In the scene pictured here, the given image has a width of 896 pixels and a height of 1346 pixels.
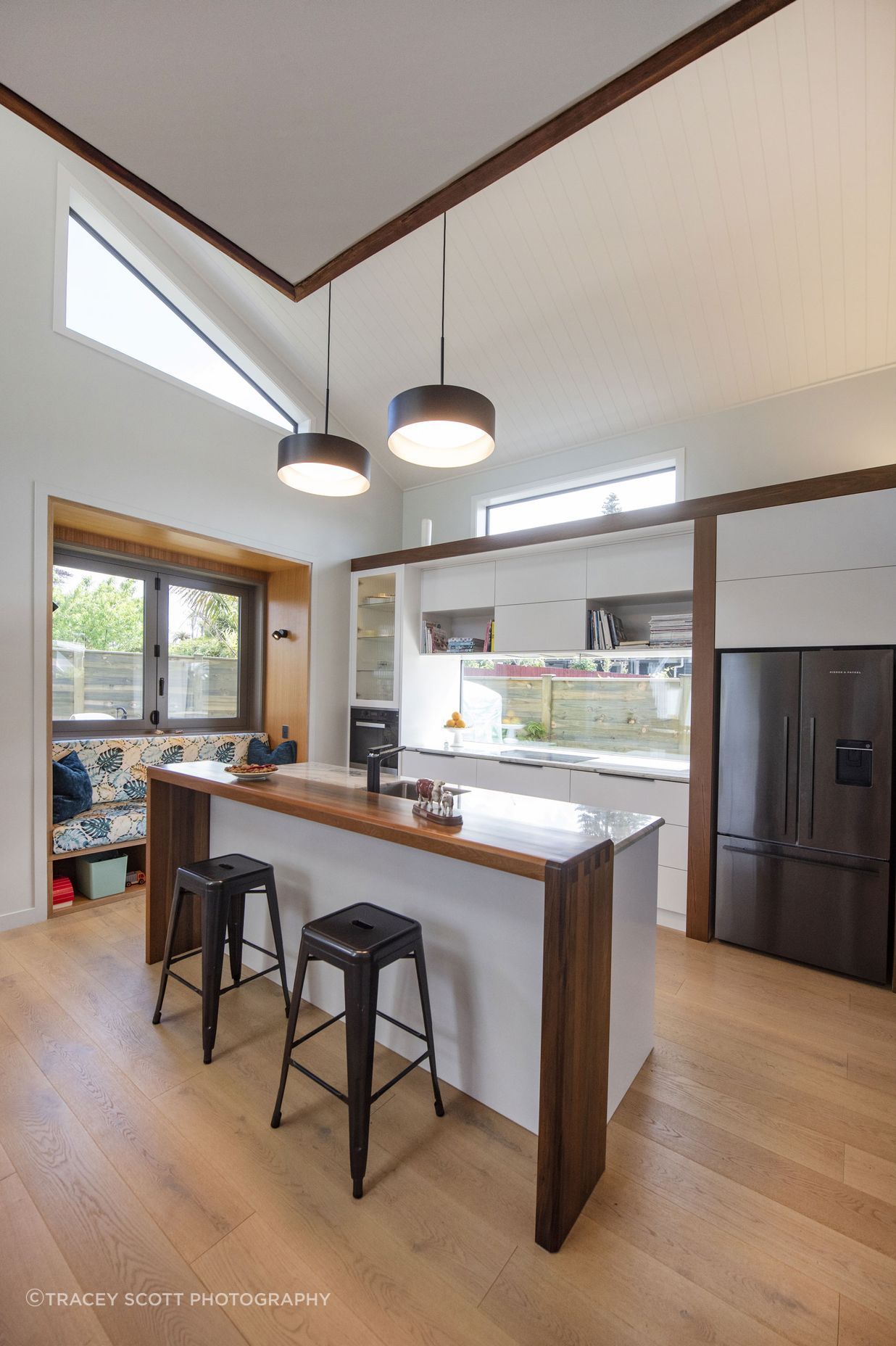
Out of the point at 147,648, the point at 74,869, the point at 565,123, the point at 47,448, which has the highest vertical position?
the point at 565,123

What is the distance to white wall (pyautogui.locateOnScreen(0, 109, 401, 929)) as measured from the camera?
307cm

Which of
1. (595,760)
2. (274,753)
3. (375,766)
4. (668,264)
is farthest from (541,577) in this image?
(274,753)

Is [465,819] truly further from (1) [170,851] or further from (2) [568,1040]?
(1) [170,851]

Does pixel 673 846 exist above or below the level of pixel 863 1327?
above

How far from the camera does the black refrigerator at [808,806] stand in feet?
8.86

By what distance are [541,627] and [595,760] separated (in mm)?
986

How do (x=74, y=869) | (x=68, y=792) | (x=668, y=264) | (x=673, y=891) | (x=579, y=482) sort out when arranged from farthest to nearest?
1. (x=579, y=482)
2. (x=74, y=869)
3. (x=68, y=792)
4. (x=673, y=891)
5. (x=668, y=264)

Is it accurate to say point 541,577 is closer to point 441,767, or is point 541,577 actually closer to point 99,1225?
point 441,767

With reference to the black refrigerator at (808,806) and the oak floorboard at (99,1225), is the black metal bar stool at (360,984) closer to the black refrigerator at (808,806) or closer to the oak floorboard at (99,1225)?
the oak floorboard at (99,1225)

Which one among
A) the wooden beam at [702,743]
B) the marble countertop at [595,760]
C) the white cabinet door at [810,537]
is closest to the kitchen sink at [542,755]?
the marble countertop at [595,760]

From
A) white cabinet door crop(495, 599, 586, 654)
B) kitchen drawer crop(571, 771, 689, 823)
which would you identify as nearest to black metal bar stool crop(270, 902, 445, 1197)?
kitchen drawer crop(571, 771, 689, 823)

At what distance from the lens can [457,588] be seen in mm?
4566

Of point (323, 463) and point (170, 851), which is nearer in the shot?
point (323, 463)

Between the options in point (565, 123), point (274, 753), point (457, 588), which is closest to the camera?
point (565, 123)
